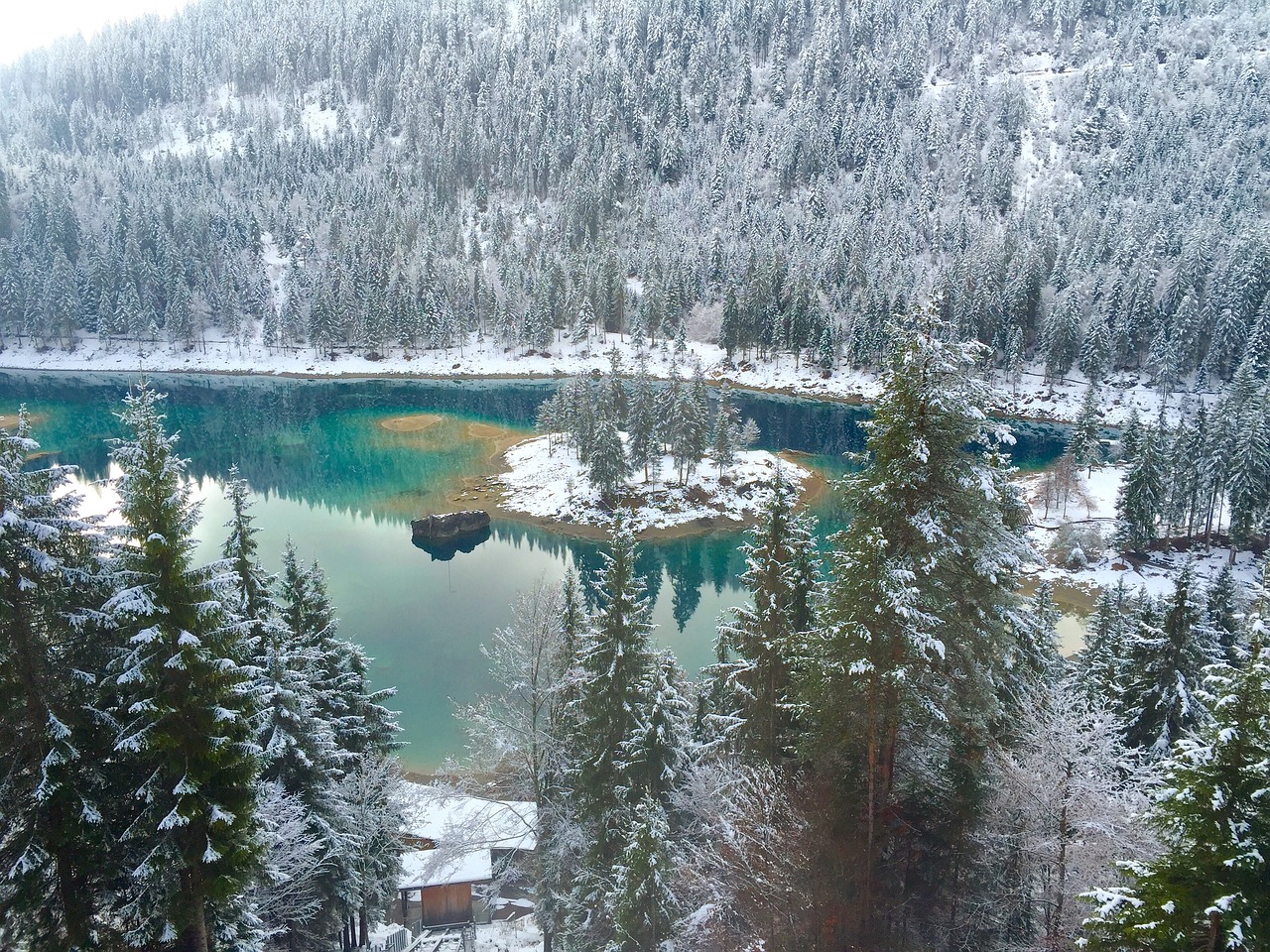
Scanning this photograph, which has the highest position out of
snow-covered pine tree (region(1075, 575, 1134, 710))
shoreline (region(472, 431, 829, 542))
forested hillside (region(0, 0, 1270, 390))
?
forested hillside (region(0, 0, 1270, 390))

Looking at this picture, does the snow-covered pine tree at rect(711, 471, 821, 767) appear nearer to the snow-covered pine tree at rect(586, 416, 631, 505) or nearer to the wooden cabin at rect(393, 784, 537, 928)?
the wooden cabin at rect(393, 784, 537, 928)

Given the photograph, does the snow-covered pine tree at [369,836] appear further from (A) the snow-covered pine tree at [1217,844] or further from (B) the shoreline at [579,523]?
(B) the shoreline at [579,523]

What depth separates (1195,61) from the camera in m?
196

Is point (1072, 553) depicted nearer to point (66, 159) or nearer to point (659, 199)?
point (659, 199)

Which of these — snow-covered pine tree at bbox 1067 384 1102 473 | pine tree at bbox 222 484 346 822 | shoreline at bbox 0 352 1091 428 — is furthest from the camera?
shoreline at bbox 0 352 1091 428

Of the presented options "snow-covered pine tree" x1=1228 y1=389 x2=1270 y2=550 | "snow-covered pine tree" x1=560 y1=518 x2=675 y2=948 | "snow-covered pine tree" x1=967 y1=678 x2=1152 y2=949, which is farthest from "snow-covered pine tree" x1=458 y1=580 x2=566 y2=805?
"snow-covered pine tree" x1=1228 y1=389 x2=1270 y2=550

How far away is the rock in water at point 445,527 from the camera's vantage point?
62.4 m

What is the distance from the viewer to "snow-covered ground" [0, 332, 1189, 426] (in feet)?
366

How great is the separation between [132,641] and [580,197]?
161963mm

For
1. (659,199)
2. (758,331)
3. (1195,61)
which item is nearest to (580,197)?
(659,199)

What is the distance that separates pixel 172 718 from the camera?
39.7 ft

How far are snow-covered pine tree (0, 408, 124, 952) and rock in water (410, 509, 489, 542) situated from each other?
167 ft

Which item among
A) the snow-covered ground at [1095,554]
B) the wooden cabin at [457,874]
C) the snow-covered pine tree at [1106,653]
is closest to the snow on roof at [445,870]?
the wooden cabin at [457,874]

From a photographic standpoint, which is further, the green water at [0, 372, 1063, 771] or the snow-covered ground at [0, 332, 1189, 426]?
the snow-covered ground at [0, 332, 1189, 426]
